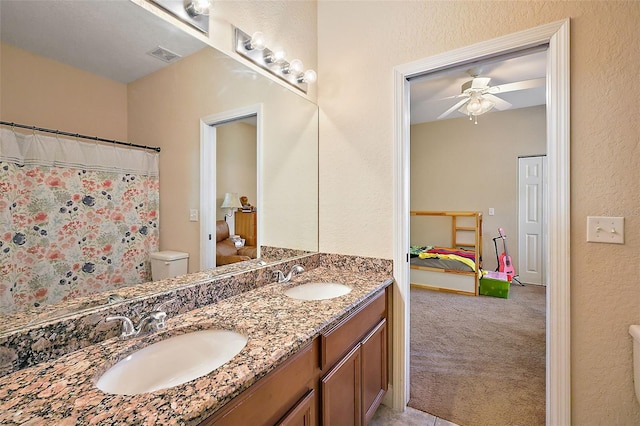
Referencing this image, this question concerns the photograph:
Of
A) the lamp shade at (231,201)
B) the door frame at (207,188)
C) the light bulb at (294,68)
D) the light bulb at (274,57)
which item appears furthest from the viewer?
the light bulb at (294,68)

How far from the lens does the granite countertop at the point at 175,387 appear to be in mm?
573

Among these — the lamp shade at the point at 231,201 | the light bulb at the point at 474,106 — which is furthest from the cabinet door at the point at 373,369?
the light bulb at the point at 474,106

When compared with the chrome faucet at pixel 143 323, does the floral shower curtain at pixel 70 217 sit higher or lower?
higher

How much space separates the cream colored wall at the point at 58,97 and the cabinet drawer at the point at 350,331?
1074 millimetres

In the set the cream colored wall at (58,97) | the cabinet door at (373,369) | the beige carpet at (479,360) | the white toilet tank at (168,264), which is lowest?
the beige carpet at (479,360)

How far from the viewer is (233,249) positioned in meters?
1.53

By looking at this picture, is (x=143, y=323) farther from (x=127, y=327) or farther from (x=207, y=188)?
(x=207, y=188)

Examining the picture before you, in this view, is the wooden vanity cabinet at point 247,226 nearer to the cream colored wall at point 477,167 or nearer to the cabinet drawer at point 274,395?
the cabinet drawer at point 274,395

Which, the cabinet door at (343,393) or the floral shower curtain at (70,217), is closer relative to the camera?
the floral shower curtain at (70,217)

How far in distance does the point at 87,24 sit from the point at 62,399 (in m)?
1.10

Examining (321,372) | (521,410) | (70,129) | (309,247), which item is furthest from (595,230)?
(70,129)

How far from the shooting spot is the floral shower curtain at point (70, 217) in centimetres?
79

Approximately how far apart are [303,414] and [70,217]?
992mm

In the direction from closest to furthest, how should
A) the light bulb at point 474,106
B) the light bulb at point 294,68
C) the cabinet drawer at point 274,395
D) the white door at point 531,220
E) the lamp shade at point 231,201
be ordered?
the cabinet drawer at point 274,395 → the lamp shade at point 231,201 → the light bulb at point 294,68 → the light bulb at point 474,106 → the white door at point 531,220
